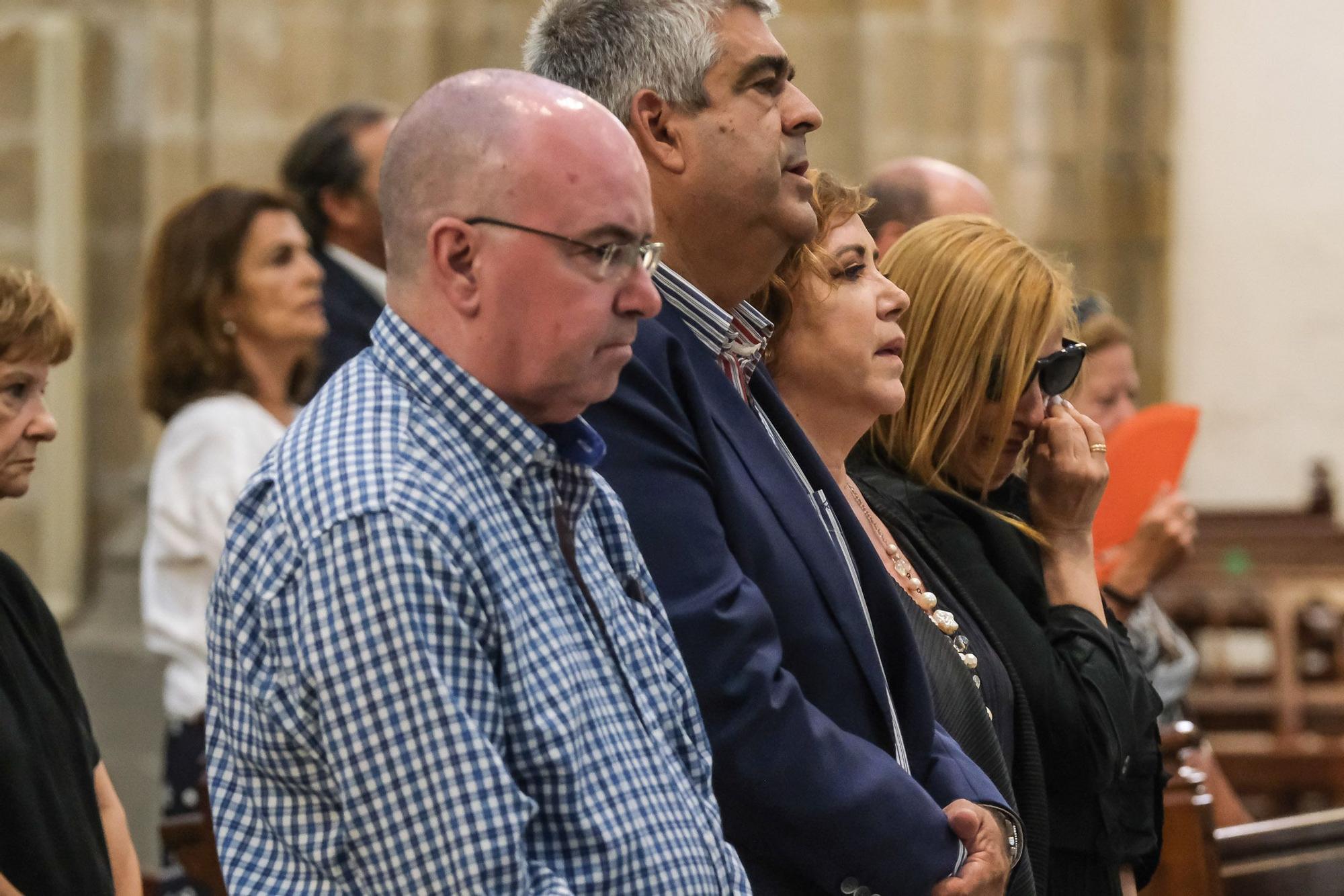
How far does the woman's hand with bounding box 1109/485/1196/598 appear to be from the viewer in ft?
12.7

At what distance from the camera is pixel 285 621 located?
162 centimetres

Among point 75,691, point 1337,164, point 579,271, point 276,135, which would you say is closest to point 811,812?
point 579,271

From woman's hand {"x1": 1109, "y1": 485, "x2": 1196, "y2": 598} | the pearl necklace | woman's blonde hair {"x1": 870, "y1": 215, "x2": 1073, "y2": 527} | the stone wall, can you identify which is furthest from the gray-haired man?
the stone wall

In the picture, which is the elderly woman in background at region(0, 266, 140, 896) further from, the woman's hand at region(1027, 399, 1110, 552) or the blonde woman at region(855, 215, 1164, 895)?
the woman's hand at region(1027, 399, 1110, 552)

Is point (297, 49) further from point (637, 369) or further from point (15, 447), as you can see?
point (637, 369)

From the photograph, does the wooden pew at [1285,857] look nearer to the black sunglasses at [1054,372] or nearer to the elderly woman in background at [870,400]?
the elderly woman in background at [870,400]

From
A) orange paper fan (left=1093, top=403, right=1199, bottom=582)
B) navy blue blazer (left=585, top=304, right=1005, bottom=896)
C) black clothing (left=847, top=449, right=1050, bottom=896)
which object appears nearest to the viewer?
navy blue blazer (left=585, top=304, right=1005, bottom=896)

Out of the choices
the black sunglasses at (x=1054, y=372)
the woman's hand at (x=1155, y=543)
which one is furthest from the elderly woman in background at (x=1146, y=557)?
the black sunglasses at (x=1054, y=372)

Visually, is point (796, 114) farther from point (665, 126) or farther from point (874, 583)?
point (874, 583)

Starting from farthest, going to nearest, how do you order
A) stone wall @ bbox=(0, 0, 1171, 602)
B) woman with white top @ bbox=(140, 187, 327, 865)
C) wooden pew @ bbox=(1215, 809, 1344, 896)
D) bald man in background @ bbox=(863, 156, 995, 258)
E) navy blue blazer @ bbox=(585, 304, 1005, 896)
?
stone wall @ bbox=(0, 0, 1171, 602) → bald man in background @ bbox=(863, 156, 995, 258) → woman with white top @ bbox=(140, 187, 327, 865) → wooden pew @ bbox=(1215, 809, 1344, 896) → navy blue blazer @ bbox=(585, 304, 1005, 896)

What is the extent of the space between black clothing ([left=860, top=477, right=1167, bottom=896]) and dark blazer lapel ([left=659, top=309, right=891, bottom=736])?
589mm

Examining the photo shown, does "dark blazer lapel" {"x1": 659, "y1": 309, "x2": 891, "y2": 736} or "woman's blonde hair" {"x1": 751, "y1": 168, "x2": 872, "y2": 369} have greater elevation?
"woman's blonde hair" {"x1": 751, "y1": 168, "x2": 872, "y2": 369}

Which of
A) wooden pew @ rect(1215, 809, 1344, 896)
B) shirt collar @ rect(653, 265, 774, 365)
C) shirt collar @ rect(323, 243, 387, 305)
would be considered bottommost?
wooden pew @ rect(1215, 809, 1344, 896)

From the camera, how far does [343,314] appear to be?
4.84 meters
